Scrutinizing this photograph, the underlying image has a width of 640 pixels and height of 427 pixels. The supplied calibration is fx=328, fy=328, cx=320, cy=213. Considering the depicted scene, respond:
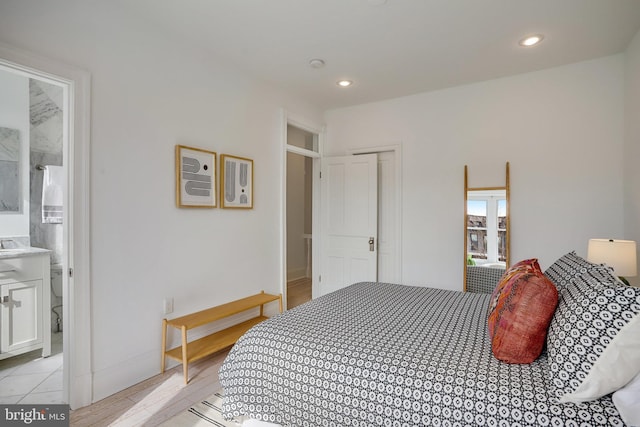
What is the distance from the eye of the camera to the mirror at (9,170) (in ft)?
9.78

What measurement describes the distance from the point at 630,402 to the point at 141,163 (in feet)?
9.21

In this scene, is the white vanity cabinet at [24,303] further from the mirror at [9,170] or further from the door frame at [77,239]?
the door frame at [77,239]

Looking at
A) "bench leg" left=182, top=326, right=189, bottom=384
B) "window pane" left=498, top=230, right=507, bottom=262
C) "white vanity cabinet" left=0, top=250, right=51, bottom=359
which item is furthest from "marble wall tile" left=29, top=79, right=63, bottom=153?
"window pane" left=498, top=230, right=507, bottom=262

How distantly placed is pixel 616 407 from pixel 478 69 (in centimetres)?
293

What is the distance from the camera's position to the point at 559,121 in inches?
120

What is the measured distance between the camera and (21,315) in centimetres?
264

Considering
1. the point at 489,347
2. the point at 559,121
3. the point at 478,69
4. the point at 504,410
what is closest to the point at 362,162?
the point at 478,69

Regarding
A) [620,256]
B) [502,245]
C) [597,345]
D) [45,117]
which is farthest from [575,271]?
[45,117]

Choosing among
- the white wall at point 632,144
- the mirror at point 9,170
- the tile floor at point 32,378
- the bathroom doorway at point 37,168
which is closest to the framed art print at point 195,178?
the bathroom doorway at point 37,168

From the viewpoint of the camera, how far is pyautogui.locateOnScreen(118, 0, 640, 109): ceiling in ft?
7.15

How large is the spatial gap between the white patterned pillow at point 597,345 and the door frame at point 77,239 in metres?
2.49

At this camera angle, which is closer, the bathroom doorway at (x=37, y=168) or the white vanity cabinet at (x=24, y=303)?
the white vanity cabinet at (x=24, y=303)

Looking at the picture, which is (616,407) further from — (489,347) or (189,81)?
(189,81)

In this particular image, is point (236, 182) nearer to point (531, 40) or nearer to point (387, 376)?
point (387, 376)
